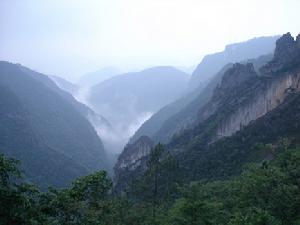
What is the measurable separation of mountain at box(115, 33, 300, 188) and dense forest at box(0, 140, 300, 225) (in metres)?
9.85

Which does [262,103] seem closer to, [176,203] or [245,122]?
[245,122]

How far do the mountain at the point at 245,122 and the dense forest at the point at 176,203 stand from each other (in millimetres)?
9855

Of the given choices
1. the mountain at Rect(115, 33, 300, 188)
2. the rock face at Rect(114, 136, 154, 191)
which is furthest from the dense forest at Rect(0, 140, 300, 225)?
the rock face at Rect(114, 136, 154, 191)

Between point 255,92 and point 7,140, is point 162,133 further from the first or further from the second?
point 255,92

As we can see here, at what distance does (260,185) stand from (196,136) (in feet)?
265

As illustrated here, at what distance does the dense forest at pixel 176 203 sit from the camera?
55.9 ft

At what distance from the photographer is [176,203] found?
43.8m

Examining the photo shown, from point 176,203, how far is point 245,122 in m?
67.2

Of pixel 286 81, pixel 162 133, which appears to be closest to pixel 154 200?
pixel 286 81

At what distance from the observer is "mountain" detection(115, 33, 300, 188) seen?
86562 millimetres

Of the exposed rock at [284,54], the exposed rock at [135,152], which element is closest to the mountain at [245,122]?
the exposed rock at [284,54]

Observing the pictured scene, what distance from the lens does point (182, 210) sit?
3341 cm

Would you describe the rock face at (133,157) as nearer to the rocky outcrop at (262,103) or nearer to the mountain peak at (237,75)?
the rocky outcrop at (262,103)

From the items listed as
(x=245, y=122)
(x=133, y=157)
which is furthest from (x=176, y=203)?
(x=133, y=157)
